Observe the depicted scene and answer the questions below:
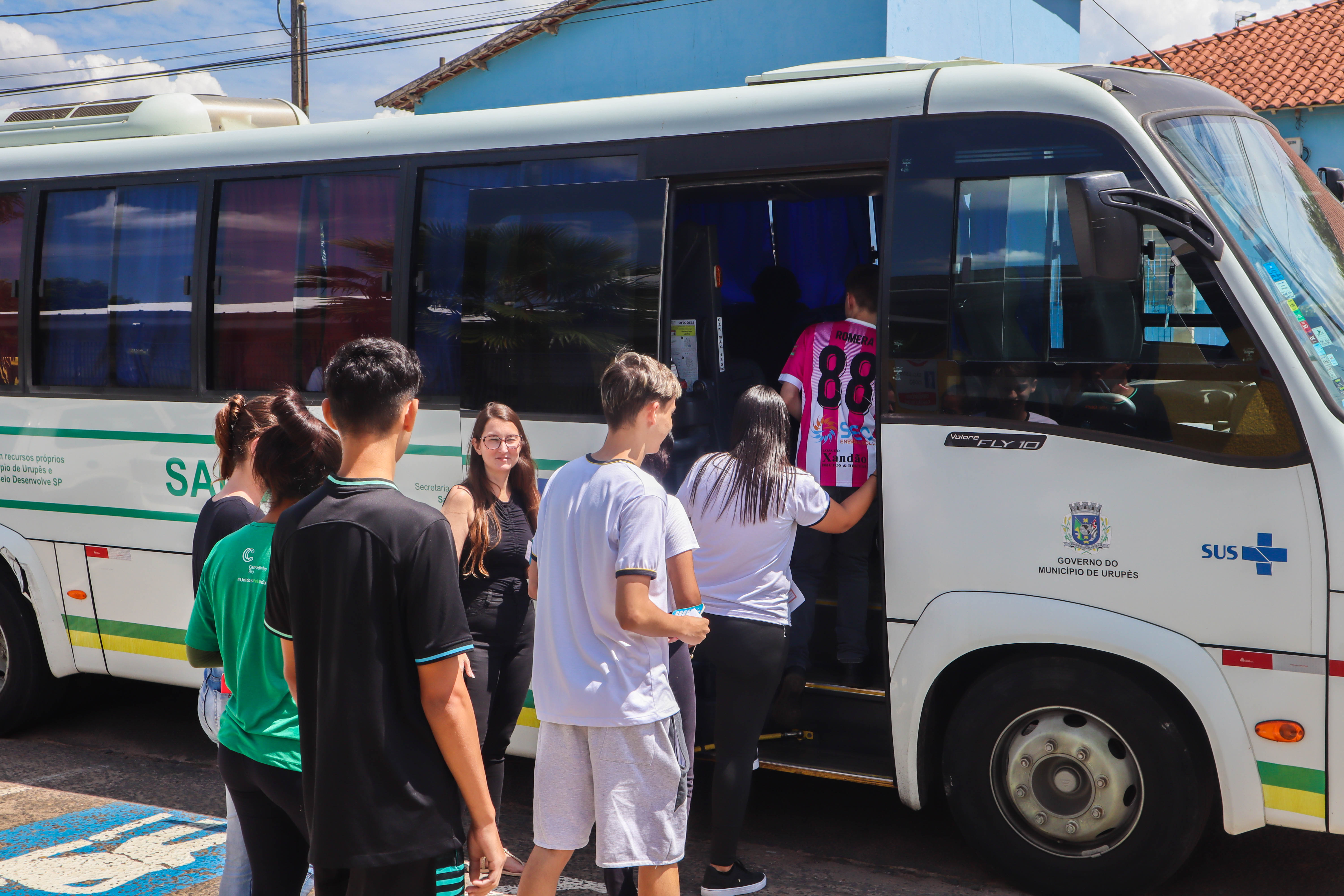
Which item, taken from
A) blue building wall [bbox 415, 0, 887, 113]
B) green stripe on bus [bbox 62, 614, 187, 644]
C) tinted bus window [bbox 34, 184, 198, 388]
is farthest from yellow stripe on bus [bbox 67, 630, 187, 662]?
blue building wall [bbox 415, 0, 887, 113]

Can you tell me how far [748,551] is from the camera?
4176 mm

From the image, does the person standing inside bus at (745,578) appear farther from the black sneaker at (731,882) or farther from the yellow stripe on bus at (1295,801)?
the yellow stripe on bus at (1295,801)

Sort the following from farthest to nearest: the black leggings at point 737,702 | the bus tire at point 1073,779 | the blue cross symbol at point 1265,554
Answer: the black leggings at point 737,702
the bus tire at point 1073,779
the blue cross symbol at point 1265,554

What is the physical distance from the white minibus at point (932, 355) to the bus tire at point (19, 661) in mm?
655

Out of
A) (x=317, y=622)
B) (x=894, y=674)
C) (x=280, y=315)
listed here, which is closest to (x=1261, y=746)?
(x=894, y=674)

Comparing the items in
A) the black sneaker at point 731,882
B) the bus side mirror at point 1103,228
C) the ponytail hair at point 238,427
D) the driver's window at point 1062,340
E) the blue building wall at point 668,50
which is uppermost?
the blue building wall at point 668,50

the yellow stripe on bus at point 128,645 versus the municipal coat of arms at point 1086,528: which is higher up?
the municipal coat of arms at point 1086,528

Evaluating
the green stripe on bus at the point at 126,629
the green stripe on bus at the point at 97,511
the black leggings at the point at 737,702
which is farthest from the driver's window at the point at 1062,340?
the green stripe on bus at the point at 126,629

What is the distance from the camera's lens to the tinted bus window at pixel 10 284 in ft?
20.6

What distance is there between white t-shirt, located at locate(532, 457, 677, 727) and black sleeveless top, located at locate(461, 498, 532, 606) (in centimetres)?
102

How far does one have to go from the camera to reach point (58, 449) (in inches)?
241

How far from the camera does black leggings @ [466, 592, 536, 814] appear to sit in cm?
431

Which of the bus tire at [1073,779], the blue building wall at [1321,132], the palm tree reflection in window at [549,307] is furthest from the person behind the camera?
the blue building wall at [1321,132]

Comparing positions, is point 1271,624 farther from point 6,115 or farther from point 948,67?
point 6,115
